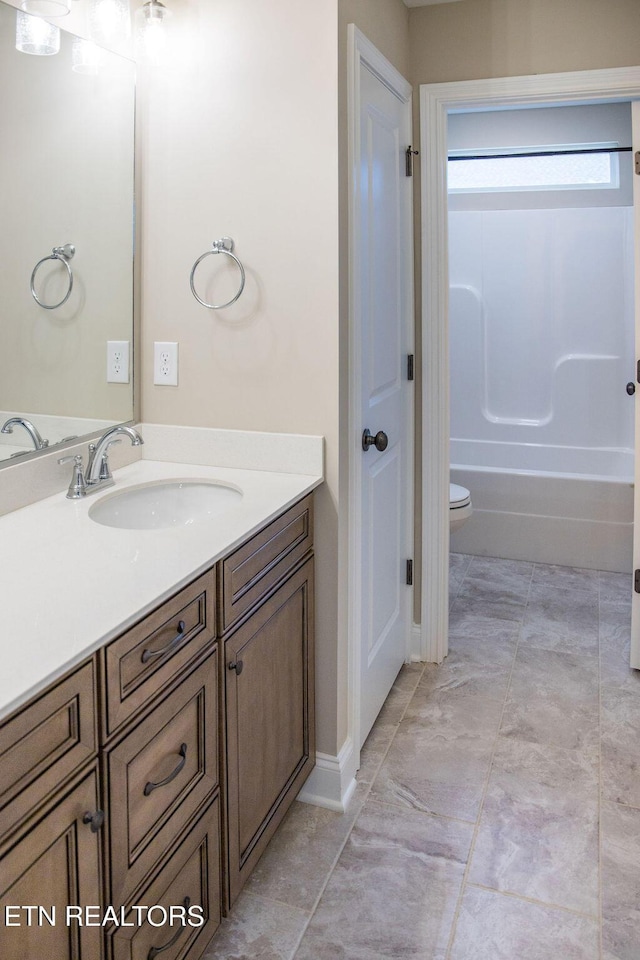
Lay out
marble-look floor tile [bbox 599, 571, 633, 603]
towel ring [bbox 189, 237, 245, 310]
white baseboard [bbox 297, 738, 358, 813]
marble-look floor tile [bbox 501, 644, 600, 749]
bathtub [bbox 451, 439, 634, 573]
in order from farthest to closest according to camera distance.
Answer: bathtub [bbox 451, 439, 634, 573], marble-look floor tile [bbox 599, 571, 633, 603], marble-look floor tile [bbox 501, 644, 600, 749], white baseboard [bbox 297, 738, 358, 813], towel ring [bbox 189, 237, 245, 310]

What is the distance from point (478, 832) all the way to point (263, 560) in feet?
3.08

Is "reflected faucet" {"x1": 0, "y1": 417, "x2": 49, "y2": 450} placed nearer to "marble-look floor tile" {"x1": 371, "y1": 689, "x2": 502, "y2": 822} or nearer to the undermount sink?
the undermount sink

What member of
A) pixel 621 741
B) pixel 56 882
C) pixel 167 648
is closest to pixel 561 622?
pixel 621 741

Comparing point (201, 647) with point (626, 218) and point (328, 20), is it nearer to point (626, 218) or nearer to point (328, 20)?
point (328, 20)

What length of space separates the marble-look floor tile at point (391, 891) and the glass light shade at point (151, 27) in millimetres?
2028

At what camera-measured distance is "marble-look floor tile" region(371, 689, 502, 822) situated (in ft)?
7.02

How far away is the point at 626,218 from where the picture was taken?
4.32 m

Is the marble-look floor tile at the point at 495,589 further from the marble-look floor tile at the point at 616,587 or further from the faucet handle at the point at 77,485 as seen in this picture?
the faucet handle at the point at 77,485

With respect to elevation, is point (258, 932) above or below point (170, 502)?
below

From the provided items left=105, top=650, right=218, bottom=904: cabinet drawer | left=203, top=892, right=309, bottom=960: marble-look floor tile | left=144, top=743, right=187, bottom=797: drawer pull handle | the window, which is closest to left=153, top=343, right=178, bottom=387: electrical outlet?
left=105, top=650, right=218, bottom=904: cabinet drawer

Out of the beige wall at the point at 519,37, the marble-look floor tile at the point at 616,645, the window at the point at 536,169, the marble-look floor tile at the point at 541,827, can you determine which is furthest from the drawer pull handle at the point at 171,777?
the window at the point at 536,169

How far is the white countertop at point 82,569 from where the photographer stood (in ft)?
3.50

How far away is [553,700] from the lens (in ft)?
8.72

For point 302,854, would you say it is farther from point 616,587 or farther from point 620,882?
point 616,587
